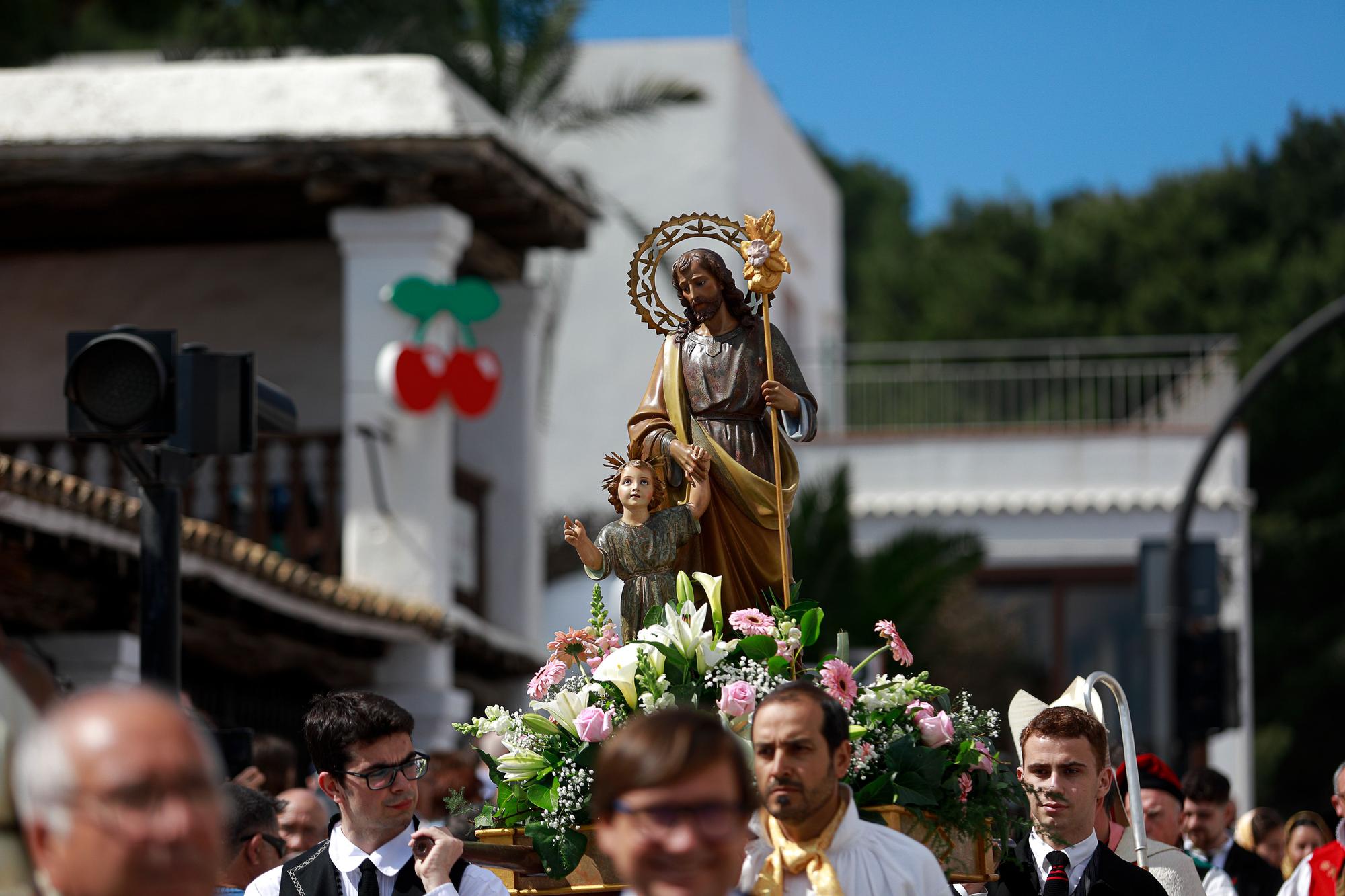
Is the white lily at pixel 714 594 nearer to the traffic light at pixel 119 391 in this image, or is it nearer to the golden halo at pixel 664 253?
the golden halo at pixel 664 253

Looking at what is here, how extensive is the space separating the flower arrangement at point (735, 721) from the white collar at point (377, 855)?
304mm

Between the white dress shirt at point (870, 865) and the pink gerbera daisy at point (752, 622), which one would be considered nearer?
the white dress shirt at point (870, 865)

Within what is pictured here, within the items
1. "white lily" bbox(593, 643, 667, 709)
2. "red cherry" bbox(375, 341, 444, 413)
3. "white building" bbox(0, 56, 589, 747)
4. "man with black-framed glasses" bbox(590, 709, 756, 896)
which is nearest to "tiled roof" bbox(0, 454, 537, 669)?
"white building" bbox(0, 56, 589, 747)

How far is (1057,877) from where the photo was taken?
523cm

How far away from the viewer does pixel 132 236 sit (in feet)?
59.4

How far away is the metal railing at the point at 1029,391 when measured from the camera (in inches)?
1160

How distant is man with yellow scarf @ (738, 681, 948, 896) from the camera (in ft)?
14.0

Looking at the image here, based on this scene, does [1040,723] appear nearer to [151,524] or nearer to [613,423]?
[151,524]

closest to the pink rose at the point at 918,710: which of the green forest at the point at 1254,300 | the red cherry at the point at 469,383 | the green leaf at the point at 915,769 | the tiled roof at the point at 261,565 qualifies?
the green leaf at the point at 915,769

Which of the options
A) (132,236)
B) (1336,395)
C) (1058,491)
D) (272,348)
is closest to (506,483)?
(272,348)

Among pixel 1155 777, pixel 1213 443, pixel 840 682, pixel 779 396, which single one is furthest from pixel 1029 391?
pixel 840 682

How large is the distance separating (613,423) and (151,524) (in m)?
25.4

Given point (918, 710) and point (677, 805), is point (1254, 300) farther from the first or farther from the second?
point (677, 805)

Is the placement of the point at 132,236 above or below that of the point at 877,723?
above
